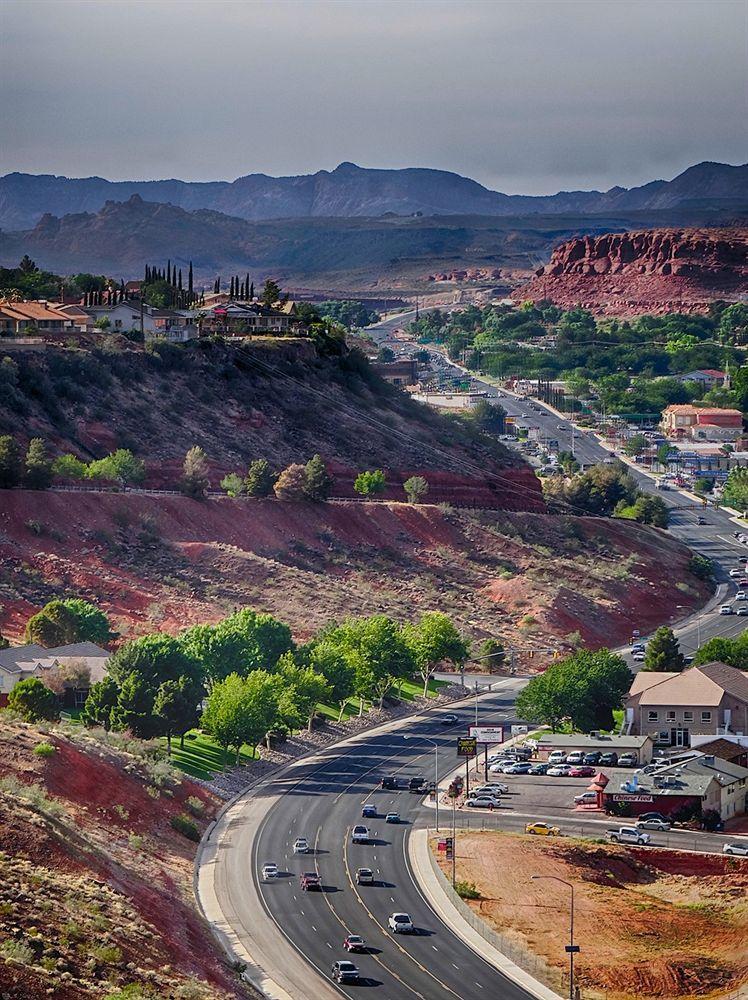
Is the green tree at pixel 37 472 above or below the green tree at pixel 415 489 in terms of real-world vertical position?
above

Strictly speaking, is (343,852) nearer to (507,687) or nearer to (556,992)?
(556,992)

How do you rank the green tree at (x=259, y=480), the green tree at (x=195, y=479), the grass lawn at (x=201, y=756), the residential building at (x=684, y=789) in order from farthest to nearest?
the green tree at (x=259, y=480) < the green tree at (x=195, y=479) < the residential building at (x=684, y=789) < the grass lawn at (x=201, y=756)

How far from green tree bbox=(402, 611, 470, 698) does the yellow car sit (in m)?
27.7

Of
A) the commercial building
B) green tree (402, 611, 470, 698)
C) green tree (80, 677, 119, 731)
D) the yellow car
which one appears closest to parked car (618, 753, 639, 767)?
the commercial building

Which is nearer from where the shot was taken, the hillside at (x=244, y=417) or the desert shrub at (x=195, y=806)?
the desert shrub at (x=195, y=806)

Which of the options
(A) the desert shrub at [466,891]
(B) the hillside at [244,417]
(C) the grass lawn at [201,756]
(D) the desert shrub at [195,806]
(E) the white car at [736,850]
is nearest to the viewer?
(A) the desert shrub at [466,891]

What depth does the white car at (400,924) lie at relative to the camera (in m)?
72.3

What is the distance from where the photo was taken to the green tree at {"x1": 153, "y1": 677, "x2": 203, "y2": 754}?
95.2 meters

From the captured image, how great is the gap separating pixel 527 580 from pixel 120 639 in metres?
38.2

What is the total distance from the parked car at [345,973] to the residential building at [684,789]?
29.3 meters

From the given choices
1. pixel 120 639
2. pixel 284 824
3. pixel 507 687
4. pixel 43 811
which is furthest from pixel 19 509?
pixel 43 811

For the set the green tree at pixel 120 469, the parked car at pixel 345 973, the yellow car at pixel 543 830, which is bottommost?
the yellow car at pixel 543 830

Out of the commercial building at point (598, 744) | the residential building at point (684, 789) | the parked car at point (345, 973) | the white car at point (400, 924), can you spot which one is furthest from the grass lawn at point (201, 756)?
the parked car at point (345, 973)

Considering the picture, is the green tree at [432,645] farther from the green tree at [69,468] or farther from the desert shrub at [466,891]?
the desert shrub at [466,891]
